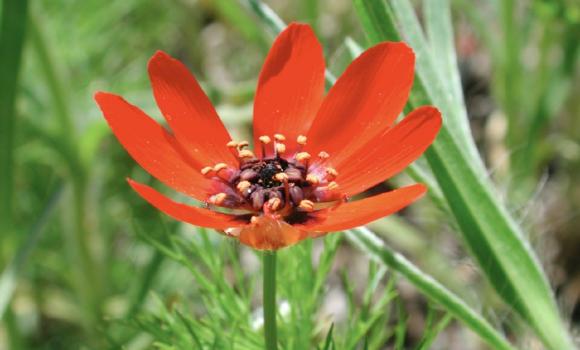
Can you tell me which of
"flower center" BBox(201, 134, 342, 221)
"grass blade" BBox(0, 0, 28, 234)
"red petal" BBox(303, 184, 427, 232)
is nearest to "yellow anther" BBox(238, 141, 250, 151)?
"flower center" BBox(201, 134, 342, 221)

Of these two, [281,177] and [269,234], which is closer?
[269,234]

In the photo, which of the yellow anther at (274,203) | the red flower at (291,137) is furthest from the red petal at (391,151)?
the yellow anther at (274,203)

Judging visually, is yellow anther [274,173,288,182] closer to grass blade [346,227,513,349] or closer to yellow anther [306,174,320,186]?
yellow anther [306,174,320,186]

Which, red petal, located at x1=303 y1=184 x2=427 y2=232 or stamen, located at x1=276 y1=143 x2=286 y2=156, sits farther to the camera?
stamen, located at x1=276 y1=143 x2=286 y2=156

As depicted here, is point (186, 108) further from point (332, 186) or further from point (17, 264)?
point (17, 264)

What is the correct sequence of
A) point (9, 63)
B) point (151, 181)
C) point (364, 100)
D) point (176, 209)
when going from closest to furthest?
point (176, 209), point (364, 100), point (9, 63), point (151, 181)

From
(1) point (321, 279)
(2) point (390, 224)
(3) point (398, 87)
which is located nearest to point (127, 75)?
(2) point (390, 224)

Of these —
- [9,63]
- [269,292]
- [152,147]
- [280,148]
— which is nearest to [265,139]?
[280,148]
